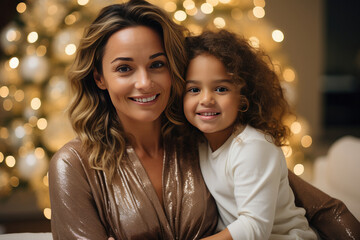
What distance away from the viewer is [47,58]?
305 cm

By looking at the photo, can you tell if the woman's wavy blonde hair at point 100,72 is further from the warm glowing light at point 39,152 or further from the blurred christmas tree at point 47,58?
the warm glowing light at point 39,152

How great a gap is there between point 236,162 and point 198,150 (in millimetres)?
312

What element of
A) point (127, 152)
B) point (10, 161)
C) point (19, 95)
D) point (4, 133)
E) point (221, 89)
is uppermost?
point (221, 89)

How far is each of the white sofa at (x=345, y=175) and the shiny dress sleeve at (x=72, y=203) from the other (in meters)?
1.30

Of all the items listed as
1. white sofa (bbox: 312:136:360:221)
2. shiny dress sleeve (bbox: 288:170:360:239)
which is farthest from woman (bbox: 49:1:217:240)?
white sofa (bbox: 312:136:360:221)

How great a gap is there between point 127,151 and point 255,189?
562 mm

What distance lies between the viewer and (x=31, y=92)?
10.0ft

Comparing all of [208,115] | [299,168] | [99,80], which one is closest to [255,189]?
[208,115]

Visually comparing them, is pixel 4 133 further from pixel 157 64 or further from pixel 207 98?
pixel 207 98

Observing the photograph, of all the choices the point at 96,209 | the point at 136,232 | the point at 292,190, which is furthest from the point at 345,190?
the point at 96,209

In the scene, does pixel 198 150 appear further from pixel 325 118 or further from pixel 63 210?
pixel 325 118

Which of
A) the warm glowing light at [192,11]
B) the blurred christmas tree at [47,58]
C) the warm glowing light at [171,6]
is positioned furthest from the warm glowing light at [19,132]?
the warm glowing light at [192,11]

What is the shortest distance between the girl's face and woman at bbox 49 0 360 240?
0.07 metres

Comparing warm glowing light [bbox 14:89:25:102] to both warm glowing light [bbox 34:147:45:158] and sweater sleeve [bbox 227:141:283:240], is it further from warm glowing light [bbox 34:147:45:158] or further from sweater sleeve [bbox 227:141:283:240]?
Answer: sweater sleeve [bbox 227:141:283:240]
